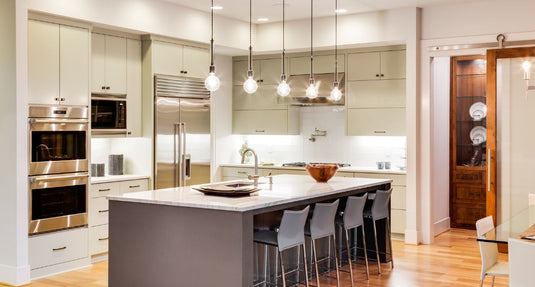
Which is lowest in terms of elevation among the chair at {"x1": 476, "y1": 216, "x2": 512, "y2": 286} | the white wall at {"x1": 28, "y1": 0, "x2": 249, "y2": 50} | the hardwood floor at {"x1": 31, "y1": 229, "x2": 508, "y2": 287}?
the hardwood floor at {"x1": 31, "y1": 229, "x2": 508, "y2": 287}

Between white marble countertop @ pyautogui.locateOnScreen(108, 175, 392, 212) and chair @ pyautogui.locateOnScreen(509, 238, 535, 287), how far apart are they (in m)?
1.77

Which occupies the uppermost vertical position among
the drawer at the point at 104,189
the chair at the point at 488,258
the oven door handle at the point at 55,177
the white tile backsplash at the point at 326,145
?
the white tile backsplash at the point at 326,145

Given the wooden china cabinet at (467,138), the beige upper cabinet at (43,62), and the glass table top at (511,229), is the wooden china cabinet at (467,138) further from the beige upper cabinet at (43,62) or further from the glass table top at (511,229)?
the beige upper cabinet at (43,62)

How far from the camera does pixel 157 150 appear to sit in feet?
23.9

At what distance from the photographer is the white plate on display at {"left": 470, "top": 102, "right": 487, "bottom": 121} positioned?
888 cm

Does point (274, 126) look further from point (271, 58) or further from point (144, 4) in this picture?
point (144, 4)

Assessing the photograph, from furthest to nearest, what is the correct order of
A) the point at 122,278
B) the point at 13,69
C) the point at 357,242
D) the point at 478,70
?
1. the point at 478,70
2. the point at 357,242
3. the point at 13,69
4. the point at 122,278

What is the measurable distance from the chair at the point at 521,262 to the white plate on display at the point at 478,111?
560 cm

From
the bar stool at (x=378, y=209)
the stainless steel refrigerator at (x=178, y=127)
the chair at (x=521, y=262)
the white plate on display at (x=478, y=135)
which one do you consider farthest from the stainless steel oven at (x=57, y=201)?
the white plate on display at (x=478, y=135)

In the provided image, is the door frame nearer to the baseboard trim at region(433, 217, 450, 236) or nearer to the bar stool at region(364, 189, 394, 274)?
the baseboard trim at region(433, 217, 450, 236)

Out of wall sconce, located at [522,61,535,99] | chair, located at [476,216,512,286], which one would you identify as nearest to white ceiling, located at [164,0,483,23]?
wall sconce, located at [522,61,535,99]

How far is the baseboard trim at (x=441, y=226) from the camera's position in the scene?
330 inches

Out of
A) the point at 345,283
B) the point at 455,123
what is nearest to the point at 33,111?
the point at 345,283

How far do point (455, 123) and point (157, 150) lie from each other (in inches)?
179
